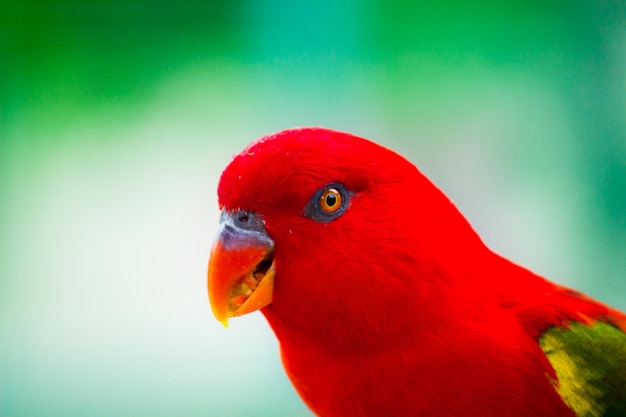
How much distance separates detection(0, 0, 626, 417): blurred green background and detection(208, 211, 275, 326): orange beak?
4.08ft

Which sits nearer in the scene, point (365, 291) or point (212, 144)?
point (365, 291)

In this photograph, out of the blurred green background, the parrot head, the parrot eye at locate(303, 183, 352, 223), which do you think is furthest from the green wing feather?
the blurred green background

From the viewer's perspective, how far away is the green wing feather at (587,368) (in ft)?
2.93

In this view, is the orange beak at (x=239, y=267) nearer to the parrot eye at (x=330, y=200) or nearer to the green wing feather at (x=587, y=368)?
the parrot eye at (x=330, y=200)

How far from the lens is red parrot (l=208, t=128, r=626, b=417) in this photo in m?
0.85

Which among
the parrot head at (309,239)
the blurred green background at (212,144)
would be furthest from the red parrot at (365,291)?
the blurred green background at (212,144)

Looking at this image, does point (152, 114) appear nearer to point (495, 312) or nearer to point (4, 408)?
point (4, 408)

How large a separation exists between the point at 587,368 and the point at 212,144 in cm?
144

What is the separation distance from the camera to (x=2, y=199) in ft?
6.99

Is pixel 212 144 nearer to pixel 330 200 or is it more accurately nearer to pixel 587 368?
pixel 330 200

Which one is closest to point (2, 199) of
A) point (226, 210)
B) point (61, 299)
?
point (61, 299)

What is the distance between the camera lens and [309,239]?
2.79 ft

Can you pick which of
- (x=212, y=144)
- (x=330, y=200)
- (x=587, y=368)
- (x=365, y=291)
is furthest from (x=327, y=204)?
(x=212, y=144)

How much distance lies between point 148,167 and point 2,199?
45 cm
